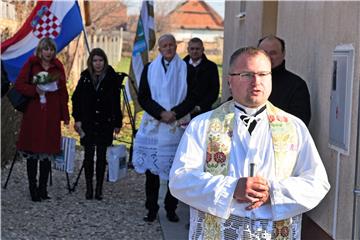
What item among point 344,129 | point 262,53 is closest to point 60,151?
point 344,129

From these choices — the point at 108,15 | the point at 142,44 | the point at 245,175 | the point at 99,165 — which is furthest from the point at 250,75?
the point at 108,15

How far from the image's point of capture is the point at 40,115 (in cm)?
766

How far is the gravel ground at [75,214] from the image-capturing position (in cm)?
667

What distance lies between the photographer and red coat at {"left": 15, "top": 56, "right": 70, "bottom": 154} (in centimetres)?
758

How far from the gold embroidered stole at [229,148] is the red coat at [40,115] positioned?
462cm

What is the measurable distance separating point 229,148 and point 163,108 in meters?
3.52

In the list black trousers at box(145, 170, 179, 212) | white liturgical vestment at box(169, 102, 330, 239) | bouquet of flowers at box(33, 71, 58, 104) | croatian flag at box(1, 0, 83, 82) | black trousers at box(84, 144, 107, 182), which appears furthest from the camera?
croatian flag at box(1, 0, 83, 82)

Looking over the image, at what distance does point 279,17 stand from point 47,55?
257 cm

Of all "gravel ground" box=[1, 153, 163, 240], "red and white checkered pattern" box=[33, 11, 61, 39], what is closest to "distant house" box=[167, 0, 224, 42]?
"red and white checkered pattern" box=[33, 11, 61, 39]

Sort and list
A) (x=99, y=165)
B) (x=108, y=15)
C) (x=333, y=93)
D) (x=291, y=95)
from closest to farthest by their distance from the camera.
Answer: (x=333, y=93)
(x=291, y=95)
(x=99, y=165)
(x=108, y=15)

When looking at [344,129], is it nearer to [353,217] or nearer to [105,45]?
[353,217]

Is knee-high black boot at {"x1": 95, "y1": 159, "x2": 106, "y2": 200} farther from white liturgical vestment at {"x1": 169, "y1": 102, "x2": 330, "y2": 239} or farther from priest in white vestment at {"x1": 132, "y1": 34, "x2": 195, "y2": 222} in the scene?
white liturgical vestment at {"x1": 169, "y1": 102, "x2": 330, "y2": 239}

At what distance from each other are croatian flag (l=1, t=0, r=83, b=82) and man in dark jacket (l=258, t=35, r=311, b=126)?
4686mm

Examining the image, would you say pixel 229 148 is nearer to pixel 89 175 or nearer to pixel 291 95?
pixel 291 95
